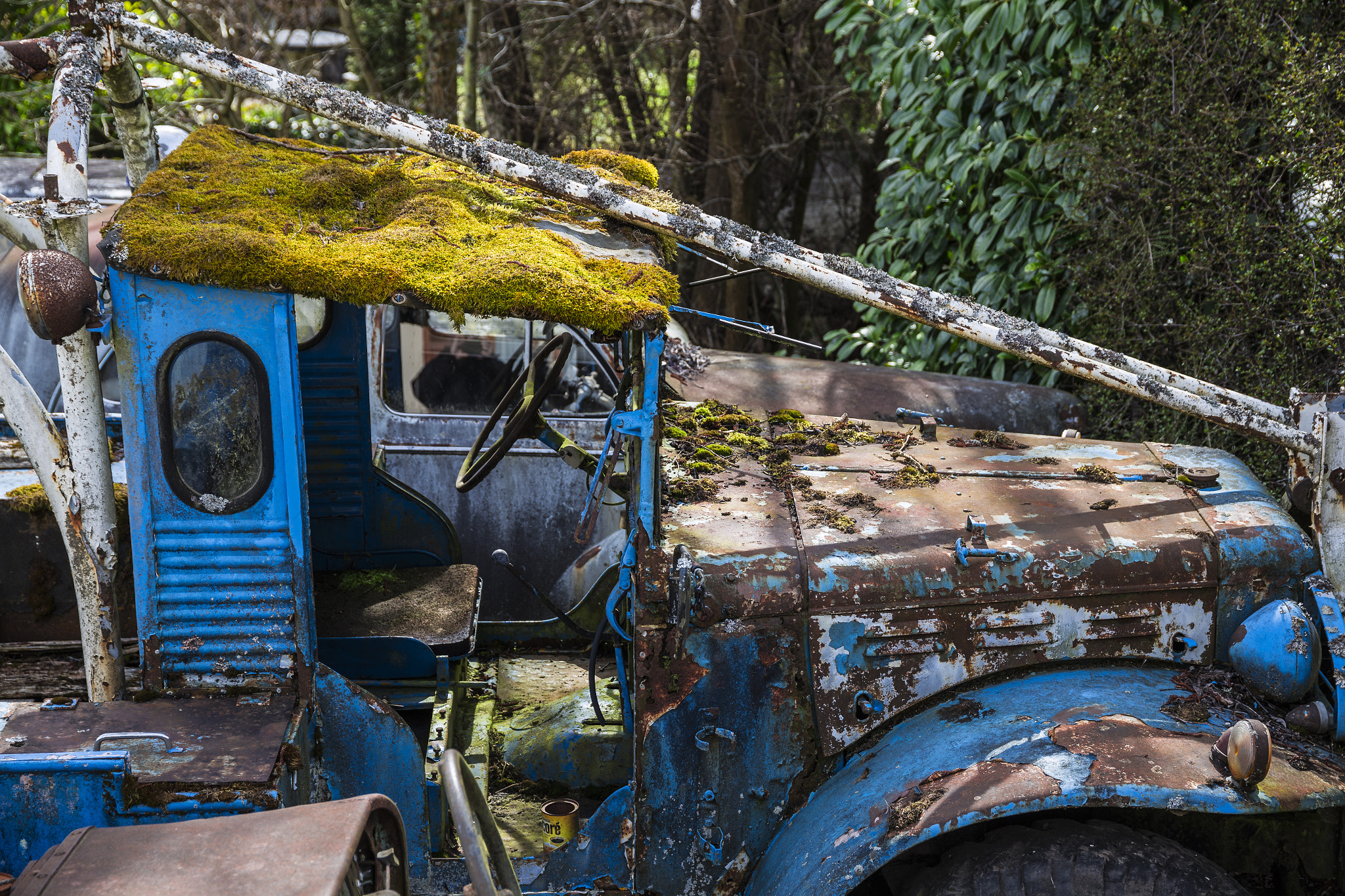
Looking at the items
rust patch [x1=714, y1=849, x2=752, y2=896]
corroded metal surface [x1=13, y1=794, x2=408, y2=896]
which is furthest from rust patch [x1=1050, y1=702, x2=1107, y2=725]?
corroded metal surface [x1=13, y1=794, x2=408, y2=896]

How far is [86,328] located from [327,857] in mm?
1272

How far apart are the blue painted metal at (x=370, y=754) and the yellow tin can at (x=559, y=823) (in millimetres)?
329

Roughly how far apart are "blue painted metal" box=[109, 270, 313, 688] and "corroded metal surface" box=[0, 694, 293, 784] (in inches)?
3.2

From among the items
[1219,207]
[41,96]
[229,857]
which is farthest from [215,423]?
[41,96]

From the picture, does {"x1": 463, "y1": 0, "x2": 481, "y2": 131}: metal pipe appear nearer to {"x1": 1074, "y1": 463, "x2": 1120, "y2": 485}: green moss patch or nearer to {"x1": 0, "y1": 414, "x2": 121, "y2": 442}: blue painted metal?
{"x1": 0, "y1": 414, "x2": 121, "y2": 442}: blue painted metal

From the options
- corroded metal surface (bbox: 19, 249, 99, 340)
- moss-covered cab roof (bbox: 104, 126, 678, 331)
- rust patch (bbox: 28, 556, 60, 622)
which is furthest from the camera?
rust patch (bbox: 28, 556, 60, 622)

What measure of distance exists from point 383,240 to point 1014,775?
1.87 metres

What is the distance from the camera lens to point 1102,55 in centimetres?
550

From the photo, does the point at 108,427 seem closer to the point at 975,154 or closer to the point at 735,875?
the point at 735,875

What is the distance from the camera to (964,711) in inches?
95.8

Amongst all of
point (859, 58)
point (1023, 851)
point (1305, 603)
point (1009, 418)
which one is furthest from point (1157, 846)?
point (859, 58)

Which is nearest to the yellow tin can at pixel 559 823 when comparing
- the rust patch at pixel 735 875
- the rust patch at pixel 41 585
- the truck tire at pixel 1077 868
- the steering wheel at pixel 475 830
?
the rust patch at pixel 735 875

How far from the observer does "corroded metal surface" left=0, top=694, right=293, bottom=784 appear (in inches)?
85.0

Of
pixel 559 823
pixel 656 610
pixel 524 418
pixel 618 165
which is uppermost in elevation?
pixel 618 165
